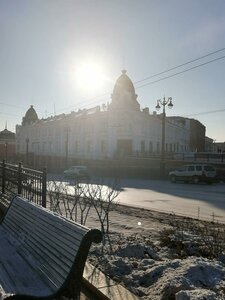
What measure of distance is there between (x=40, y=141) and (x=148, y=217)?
74575 millimetres

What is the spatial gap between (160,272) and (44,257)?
4.93 ft

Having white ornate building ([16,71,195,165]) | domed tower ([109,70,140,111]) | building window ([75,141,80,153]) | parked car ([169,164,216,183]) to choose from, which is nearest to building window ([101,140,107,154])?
white ornate building ([16,71,195,165])

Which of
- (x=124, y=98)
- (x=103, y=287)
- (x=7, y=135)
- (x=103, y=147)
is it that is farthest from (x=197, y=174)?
(x=7, y=135)

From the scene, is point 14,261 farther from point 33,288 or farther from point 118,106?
point 118,106

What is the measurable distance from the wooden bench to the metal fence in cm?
204

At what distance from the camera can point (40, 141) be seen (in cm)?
8469

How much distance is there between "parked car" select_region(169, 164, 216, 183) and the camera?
3586cm

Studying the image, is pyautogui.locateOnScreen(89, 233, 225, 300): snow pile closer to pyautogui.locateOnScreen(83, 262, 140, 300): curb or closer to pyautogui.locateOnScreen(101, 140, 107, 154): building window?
pyautogui.locateOnScreen(83, 262, 140, 300): curb

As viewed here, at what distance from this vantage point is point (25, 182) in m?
9.21

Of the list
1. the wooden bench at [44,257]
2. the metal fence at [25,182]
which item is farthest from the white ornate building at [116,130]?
the wooden bench at [44,257]

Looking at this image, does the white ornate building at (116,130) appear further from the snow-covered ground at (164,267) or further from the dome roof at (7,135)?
the snow-covered ground at (164,267)

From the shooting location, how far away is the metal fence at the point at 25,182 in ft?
25.6

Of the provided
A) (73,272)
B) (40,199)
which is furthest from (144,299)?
(40,199)

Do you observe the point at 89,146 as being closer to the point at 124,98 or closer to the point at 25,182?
the point at 124,98
